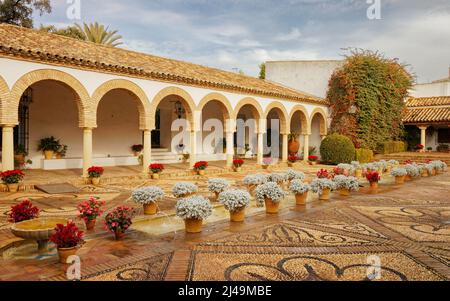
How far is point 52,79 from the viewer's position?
1117 centimetres

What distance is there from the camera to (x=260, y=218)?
7582mm

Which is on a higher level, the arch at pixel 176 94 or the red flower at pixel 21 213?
the arch at pixel 176 94

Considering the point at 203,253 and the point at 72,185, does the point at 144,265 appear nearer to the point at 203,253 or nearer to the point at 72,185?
the point at 203,253

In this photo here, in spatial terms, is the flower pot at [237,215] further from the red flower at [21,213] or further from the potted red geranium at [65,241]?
the red flower at [21,213]

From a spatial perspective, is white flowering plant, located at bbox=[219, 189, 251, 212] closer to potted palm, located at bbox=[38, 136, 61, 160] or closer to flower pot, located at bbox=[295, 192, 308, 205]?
flower pot, located at bbox=[295, 192, 308, 205]

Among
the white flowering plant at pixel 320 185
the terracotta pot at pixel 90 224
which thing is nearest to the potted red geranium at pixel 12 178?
the terracotta pot at pixel 90 224

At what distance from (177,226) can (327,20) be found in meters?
6.63

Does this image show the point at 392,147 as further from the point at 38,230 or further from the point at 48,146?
the point at 38,230

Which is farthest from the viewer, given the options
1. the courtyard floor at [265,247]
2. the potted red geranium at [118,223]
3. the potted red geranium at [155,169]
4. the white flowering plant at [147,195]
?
the potted red geranium at [155,169]

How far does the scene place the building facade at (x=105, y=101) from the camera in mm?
10633

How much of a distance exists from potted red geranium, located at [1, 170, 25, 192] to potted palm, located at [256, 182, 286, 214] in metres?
6.96

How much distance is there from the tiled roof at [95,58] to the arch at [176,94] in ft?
1.32

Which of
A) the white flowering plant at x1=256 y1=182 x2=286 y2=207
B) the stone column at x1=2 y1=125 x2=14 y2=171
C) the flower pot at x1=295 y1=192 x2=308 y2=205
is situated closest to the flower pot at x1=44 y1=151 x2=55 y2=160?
the stone column at x1=2 y1=125 x2=14 y2=171
